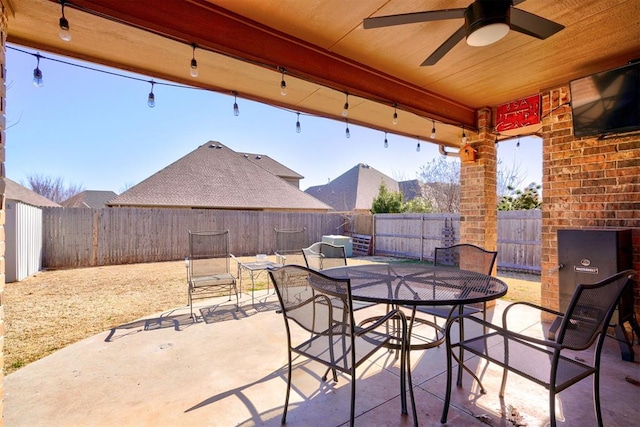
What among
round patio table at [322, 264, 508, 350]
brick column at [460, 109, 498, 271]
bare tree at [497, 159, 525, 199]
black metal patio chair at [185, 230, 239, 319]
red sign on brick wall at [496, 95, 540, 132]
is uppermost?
bare tree at [497, 159, 525, 199]

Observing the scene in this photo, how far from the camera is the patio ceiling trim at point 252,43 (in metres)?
1.96

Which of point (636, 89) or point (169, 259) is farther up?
point (636, 89)

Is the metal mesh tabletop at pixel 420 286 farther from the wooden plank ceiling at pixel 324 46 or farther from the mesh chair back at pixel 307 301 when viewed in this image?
the wooden plank ceiling at pixel 324 46

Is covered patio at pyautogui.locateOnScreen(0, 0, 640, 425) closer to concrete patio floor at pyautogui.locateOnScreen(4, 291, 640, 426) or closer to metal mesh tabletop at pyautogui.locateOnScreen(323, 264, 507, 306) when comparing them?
concrete patio floor at pyautogui.locateOnScreen(4, 291, 640, 426)

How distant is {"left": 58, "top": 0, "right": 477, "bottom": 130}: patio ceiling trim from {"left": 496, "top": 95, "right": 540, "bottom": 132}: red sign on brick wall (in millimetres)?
1426

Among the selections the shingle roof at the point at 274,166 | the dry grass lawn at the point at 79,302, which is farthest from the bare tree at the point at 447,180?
the dry grass lawn at the point at 79,302

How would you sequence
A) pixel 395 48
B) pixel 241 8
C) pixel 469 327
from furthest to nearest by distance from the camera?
pixel 469 327, pixel 395 48, pixel 241 8

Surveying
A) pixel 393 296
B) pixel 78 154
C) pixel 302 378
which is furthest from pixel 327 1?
pixel 78 154

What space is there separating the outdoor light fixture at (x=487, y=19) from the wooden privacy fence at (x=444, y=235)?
5146mm

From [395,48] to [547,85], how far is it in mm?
2044

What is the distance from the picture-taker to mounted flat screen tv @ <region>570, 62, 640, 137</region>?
2707 millimetres

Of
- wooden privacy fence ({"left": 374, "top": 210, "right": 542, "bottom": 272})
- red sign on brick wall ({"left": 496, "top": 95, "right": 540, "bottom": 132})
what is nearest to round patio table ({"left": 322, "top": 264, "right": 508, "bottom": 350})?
red sign on brick wall ({"left": 496, "top": 95, "right": 540, "bottom": 132})

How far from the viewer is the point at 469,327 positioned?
10.9ft

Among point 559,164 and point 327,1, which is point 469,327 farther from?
point 327,1
